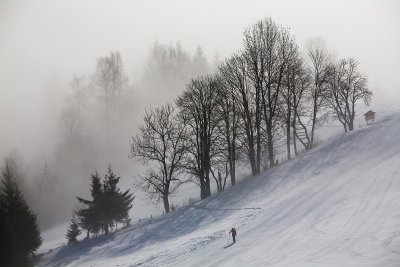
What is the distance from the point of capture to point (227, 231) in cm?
2341

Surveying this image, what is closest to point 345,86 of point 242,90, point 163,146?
point 242,90

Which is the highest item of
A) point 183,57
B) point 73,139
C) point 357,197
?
point 183,57

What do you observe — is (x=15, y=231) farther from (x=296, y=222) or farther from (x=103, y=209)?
(x=296, y=222)

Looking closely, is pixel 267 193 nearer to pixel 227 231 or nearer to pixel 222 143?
pixel 227 231

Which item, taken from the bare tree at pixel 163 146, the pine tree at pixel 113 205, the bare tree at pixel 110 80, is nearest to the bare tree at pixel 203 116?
the bare tree at pixel 163 146

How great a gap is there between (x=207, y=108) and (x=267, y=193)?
13.0m

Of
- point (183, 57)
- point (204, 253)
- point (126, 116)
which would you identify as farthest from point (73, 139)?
point (204, 253)

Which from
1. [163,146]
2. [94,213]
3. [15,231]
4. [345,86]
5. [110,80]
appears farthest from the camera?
[110,80]

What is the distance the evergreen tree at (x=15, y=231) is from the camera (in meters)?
32.7

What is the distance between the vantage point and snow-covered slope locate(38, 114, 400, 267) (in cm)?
1675

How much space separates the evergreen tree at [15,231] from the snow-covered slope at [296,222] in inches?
82.0

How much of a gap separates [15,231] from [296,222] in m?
27.8

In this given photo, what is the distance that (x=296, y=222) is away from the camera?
21.4 m

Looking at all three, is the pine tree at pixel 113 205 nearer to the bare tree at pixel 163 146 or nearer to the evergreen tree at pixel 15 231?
the bare tree at pixel 163 146
